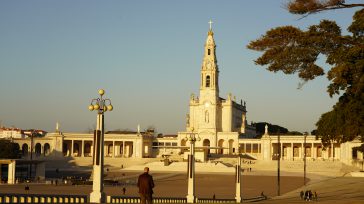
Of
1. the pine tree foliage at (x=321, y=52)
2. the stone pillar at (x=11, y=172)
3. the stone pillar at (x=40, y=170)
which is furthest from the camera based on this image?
the stone pillar at (x=40, y=170)

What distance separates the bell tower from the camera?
126312mm

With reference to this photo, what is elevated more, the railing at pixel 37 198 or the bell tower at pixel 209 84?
the bell tower at pixel 209 84

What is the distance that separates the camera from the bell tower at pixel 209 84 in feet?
414

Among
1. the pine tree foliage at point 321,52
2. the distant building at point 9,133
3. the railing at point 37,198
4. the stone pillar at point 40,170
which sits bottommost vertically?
the stone pillar at point 40,170

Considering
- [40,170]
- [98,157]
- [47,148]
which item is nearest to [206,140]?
[47,148]

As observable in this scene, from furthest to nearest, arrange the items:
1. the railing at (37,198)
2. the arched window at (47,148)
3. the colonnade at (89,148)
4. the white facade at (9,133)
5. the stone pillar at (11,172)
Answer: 1. the white facade at (9,133)
2. the arched window at (47,148)
3. the colonnade at (89,148)
4. the stone pillar at (11,172)
5. the railing at (37,198)

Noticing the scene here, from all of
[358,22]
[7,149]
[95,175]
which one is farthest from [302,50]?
[7,149]

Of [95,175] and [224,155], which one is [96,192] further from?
[224,155]

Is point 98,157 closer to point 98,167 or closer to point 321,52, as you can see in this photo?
point 98,167

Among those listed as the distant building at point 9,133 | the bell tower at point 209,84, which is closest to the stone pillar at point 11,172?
the bell tower at point 209,84

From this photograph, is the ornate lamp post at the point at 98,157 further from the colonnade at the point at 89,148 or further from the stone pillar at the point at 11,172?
the colonnade at the point at 89,148

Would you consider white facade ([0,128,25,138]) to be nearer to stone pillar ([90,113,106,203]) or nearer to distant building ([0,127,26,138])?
distant building ([0,127,26,138])

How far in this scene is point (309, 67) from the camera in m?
29.5

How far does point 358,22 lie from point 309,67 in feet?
10.2
